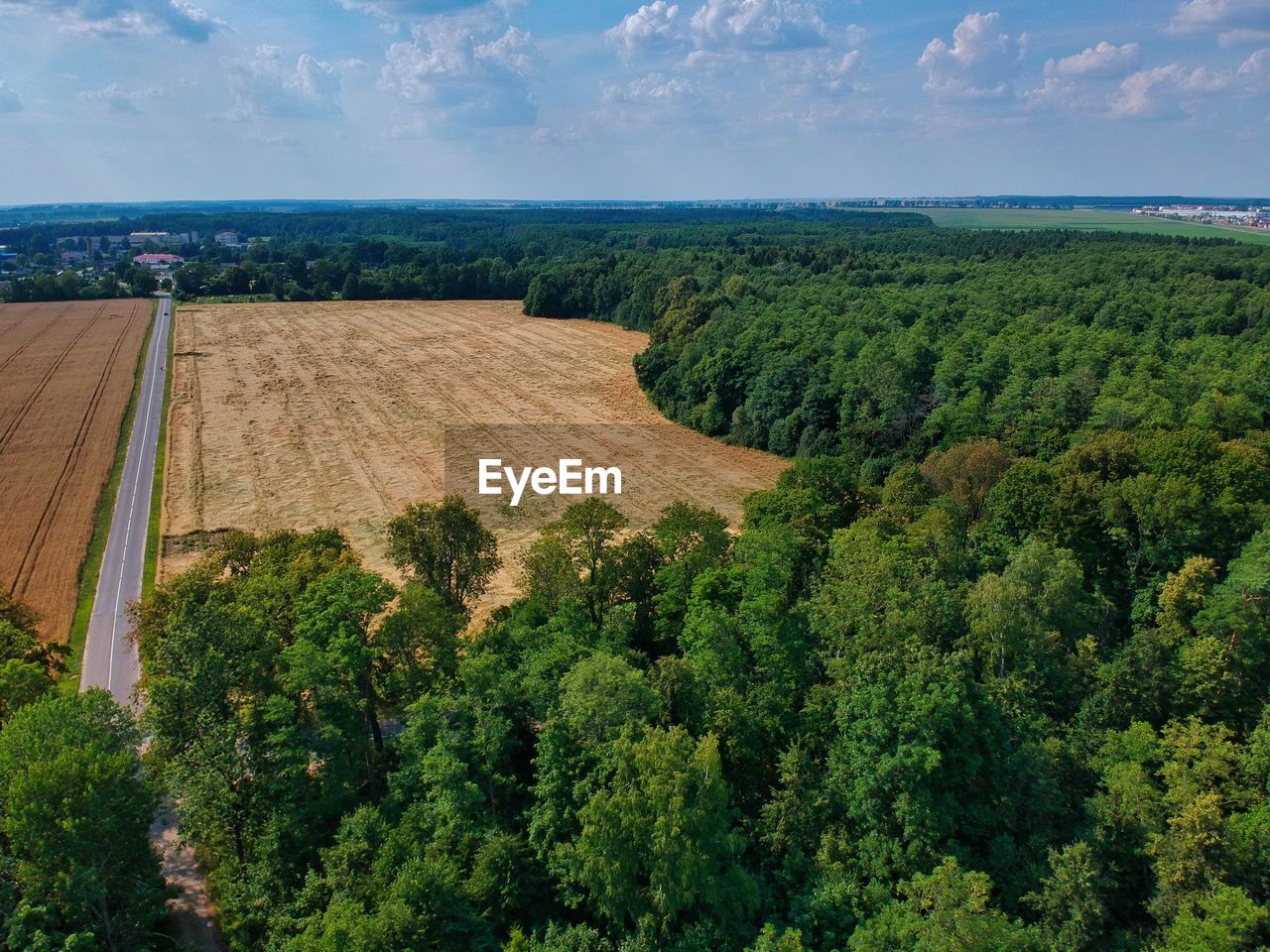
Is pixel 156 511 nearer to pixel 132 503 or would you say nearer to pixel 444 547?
pixel 132 503

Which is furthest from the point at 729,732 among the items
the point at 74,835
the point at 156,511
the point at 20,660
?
the point at 156,511

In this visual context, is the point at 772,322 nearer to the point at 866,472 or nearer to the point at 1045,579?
the point at 866,472

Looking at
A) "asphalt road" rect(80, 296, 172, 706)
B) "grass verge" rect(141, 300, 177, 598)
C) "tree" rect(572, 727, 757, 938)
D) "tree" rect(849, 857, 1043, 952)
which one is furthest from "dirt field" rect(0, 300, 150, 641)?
"tree" rect(849, 857, 1043, 952)

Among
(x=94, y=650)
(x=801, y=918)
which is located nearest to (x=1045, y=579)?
(x=801, y=918)

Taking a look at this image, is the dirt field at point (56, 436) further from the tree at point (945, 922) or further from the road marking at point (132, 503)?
the tree at point (945, 922)

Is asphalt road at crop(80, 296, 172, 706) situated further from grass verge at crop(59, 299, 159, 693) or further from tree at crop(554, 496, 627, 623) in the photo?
tree at crop(554, 496, 627, 623)

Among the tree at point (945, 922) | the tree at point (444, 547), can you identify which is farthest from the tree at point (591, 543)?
the tree at point (945, 922)

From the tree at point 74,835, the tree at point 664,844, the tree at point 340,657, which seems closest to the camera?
the tree at point 74,835
